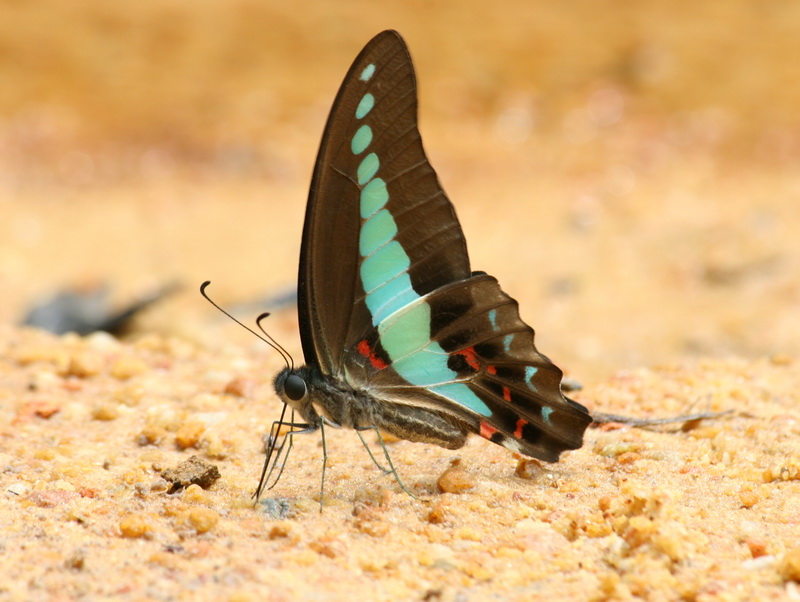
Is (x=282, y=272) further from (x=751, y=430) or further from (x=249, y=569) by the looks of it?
(x=249, y=569)

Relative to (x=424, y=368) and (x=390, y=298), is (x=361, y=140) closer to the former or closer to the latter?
(x=390, y=298)

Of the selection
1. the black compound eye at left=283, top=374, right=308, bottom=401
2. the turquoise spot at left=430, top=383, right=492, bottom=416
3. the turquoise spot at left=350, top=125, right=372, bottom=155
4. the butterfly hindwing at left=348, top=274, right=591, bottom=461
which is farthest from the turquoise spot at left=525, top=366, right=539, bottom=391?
the turquoise spot at left=350, top=125, right=372, bottom=155

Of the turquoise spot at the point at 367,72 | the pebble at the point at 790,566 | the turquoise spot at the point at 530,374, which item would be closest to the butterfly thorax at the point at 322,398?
the turquoise spot at the point at 530,374

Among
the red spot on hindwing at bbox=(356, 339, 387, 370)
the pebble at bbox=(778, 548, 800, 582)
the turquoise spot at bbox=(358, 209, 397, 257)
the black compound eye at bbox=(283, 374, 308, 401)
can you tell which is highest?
the turquoise spot at bbox=(358, 209, 397, 257)

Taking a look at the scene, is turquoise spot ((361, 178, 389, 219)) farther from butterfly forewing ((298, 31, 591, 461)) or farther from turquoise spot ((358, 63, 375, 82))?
turquoise spot ((358, 63, 375, 82))

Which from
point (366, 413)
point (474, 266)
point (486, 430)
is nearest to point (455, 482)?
point (486, 430)

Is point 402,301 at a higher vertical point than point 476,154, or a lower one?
lower
